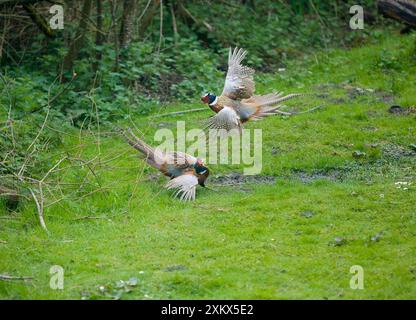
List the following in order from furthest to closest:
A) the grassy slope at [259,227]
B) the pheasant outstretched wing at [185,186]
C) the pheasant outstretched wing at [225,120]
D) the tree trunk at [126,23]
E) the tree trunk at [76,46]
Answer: the tree trunk at [126,23]
the tree trunk at [76,46]
the pheasant outstretched wing at [225,120]
the pheasant outstretched wing at [185,186]
the grassy slope at [259,227]

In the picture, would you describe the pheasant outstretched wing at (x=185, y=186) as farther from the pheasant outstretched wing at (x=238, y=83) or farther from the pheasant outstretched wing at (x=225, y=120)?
the pheasant outstretched wing at (x=238, y=83)

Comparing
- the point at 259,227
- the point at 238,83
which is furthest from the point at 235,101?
the point at 259,227

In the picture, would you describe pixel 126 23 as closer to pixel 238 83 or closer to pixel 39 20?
pixel 39 20

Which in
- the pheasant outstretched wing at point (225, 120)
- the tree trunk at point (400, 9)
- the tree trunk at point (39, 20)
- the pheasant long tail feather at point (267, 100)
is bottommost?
the pheasant outstretched wing at point (225, 120)

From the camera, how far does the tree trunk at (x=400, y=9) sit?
530 inches

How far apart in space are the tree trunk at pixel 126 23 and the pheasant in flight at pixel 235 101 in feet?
10.5

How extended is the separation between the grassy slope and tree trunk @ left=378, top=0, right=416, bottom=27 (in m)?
2.24

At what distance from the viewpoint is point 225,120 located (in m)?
10.1

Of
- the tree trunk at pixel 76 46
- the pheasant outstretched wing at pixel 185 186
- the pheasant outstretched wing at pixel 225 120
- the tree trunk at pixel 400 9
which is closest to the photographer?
the pheasant outstretched wing at pixel 185 186

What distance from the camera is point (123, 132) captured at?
1005 centimetres

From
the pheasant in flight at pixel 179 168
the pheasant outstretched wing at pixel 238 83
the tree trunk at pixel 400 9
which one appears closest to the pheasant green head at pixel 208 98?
the pheasant outstretched wing at pixel 238 83

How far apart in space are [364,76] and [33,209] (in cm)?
618

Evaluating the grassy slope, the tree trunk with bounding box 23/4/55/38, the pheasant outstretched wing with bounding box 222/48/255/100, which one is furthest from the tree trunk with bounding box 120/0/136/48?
the pheasant outstretched wing with bounding box 222/48/255/100

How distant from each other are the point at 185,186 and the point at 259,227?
122 centimetres
